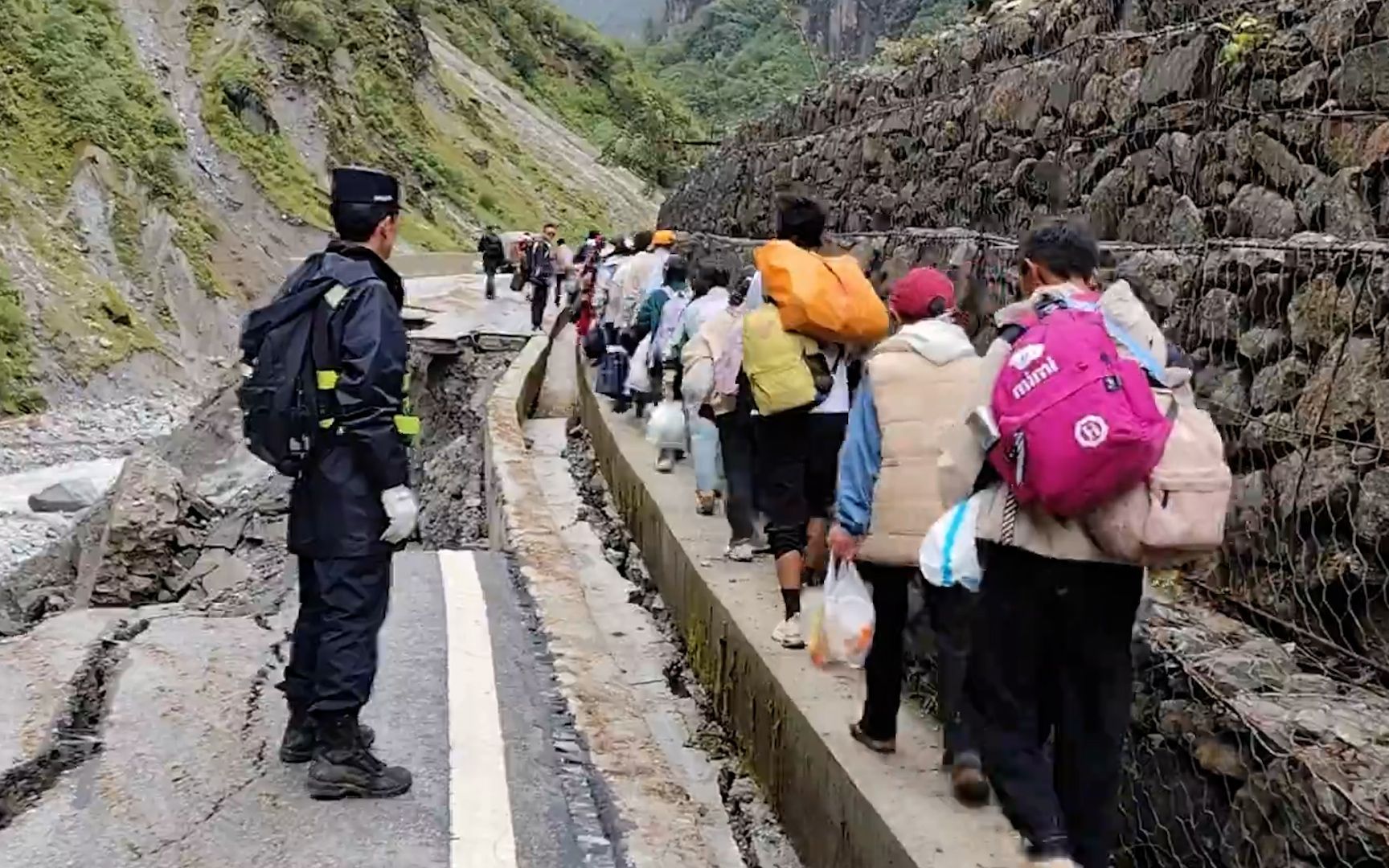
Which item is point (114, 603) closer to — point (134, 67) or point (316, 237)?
point (316, 237)

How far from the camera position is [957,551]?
3871mm

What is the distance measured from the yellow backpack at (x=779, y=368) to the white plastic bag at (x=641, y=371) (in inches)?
225

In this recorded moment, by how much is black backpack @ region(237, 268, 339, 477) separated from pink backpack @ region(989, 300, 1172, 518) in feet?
7.02

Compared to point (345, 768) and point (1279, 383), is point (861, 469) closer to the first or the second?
point (1279, 383)

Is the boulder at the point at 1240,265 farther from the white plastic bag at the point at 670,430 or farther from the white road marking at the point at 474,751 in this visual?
the white plastic bag at the point at 670,430

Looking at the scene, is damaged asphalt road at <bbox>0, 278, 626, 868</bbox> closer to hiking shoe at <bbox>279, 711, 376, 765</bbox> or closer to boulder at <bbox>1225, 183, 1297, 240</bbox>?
hiking shoe at <bbox>279, 711, 376, 765</bbox>

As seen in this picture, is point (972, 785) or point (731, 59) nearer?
point (972, 785)

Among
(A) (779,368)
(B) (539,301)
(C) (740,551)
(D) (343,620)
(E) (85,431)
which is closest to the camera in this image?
(D) (343,620)

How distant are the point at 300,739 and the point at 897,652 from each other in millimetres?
2079

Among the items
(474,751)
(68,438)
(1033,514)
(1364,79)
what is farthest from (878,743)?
(68,438)

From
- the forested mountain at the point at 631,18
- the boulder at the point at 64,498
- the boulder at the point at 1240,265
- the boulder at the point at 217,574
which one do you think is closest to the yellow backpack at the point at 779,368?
the boulder at the point at 1240,265

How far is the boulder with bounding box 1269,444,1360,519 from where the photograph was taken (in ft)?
14.7

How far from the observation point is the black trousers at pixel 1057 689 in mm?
3764

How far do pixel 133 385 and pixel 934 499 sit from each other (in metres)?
24.3
